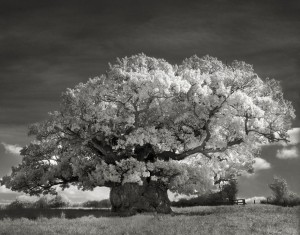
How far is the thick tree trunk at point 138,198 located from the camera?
41125mm

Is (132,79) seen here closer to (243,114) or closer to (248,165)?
(243,114)

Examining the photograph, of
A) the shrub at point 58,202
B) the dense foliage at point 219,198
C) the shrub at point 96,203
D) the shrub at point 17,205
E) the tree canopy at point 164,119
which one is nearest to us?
the tree canopy at point 164,119

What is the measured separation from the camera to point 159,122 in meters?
41.6

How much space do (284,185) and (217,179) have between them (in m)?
23.0

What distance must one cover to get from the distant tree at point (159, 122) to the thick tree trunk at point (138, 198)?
100 millimetres

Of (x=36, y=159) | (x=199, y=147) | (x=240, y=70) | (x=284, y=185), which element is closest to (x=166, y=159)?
(x=199, y=147)

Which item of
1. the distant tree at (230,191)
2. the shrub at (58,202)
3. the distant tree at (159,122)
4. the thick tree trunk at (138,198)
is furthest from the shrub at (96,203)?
the thick tree trunk at (138,198)

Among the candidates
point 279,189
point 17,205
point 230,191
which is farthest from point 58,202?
point 279,189

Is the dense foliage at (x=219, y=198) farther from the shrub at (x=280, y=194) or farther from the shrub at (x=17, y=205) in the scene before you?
the shrub at (x=17, y=205)

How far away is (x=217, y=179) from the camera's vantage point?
4981cm

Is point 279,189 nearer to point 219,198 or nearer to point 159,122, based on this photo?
point 219,198

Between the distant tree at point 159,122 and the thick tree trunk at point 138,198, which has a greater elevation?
the distant tree at point 159,122

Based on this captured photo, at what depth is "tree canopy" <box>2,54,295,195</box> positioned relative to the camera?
38.9 meters

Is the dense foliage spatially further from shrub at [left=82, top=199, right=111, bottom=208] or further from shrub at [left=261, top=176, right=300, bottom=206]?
shrub at [left=82, top=199, right=111, bottom=208]
